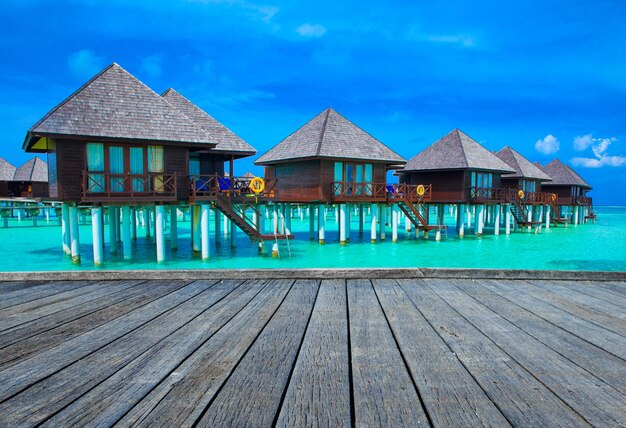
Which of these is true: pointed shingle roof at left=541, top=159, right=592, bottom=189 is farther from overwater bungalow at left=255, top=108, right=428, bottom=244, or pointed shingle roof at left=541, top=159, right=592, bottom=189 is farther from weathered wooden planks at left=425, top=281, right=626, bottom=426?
weathered wooden planks at left=425, top=281, right=626, bottom=426

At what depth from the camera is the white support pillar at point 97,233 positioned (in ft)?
59.2

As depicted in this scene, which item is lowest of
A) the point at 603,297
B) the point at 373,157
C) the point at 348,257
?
the point at 348,257

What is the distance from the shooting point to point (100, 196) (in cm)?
1767

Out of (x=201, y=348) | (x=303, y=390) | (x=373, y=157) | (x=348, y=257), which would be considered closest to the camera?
(x=303, y=390)

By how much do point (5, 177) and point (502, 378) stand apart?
2347 inches

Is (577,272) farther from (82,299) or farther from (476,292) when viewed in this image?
(82,299)

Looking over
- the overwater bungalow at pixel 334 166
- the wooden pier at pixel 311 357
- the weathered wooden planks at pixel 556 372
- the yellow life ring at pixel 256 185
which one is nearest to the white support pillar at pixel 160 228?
the yellow life ring at pixel 256 185

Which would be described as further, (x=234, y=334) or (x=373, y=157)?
(x=373, y=157)

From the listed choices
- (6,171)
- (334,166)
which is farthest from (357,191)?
(6,171)

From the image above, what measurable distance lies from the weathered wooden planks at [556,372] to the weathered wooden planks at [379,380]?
2.17 ft

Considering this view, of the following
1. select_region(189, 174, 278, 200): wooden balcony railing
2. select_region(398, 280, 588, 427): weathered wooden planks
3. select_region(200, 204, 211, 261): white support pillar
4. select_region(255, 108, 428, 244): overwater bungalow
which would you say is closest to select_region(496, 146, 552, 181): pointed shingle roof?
select_region(255, 108, 428, 244): overwater bungalow

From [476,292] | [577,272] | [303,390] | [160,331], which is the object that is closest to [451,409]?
[303,390]

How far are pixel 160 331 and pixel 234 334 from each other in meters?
0.50

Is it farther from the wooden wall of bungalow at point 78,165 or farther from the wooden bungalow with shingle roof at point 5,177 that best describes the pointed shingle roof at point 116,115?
the wooden bungalow with shingle roof at point 5,177
